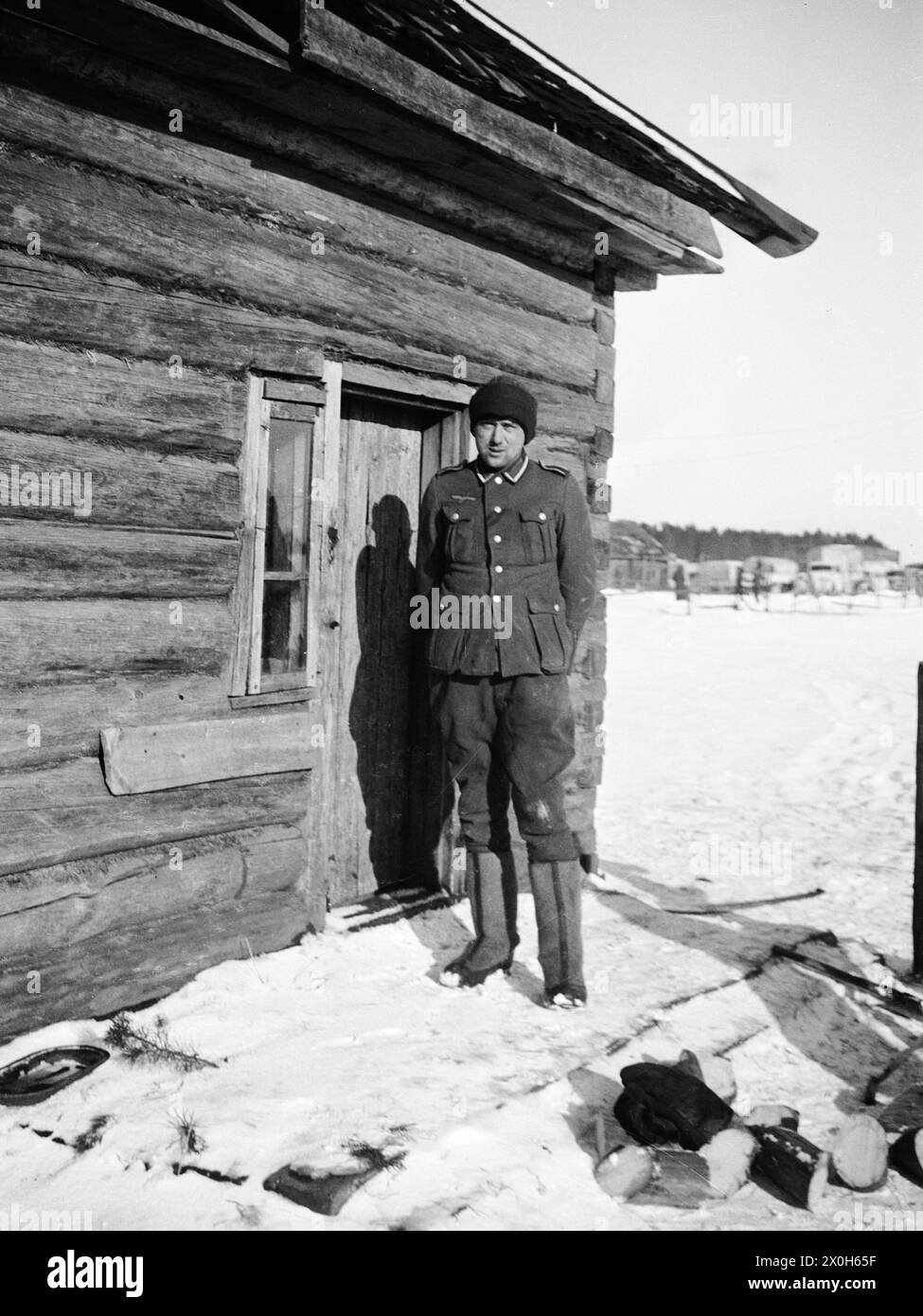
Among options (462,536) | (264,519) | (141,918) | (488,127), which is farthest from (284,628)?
(488,127)

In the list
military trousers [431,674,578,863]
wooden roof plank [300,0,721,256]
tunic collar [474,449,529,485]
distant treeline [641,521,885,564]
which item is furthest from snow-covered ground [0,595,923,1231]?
distant treeline [641,521,885,564]

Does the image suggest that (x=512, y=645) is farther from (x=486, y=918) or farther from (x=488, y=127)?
(x=488, y=127)

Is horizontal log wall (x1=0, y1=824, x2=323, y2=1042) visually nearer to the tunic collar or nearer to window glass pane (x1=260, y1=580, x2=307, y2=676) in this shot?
window glass pane (x1=260, y1=580, x2=307, y2=676)

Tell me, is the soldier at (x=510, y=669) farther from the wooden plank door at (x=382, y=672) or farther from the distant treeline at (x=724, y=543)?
the distant treeline at (x=724, y=543)

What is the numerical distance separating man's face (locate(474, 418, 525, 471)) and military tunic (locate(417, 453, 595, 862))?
6 centimetres

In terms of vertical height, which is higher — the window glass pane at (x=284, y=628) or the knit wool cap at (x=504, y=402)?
the knit wool cap at (x=504, y=402)

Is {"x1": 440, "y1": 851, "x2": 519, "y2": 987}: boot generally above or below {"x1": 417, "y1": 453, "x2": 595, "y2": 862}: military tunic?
below

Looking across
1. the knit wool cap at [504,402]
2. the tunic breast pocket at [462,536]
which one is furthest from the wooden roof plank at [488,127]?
the tunic breast pocket at [462,536]

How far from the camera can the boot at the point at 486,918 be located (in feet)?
13.8

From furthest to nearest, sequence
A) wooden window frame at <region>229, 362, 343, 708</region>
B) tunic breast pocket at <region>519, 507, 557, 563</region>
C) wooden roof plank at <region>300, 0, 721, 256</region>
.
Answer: wooden window frame at <region>229, 362, 343, 708</region> < tunic breast pocket at <region>519, 507, 557, 563</region> < wooden roof plank at <region>300, 0, 721, 256</region>

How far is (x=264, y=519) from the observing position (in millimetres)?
4363

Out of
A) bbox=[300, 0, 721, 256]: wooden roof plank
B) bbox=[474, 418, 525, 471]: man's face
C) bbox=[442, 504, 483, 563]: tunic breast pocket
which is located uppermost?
bbox=[300, 0, 721, 256]: wooden roof plank

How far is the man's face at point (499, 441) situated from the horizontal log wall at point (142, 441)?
87 cm

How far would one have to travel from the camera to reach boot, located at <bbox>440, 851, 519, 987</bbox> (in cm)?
421
